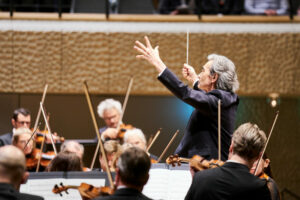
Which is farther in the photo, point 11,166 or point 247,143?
point 247,143

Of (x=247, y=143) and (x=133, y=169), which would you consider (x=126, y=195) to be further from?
(x=247, y=143)

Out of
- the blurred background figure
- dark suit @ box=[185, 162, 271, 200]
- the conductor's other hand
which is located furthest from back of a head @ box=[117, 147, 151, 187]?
the blurred background figure

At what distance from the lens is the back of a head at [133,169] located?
2494mm

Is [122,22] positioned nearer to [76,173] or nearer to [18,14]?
[18,14]

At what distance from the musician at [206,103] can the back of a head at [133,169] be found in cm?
102

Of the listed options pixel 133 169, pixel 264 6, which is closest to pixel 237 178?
pixel 133 169

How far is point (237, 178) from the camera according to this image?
277 cm

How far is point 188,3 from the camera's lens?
22.6 feet

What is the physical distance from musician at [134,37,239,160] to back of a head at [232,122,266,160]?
26.4 inches

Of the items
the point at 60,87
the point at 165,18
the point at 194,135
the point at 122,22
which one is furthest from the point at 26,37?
the point at 194,135

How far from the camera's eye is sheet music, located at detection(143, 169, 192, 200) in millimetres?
3367

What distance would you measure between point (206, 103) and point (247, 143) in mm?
716

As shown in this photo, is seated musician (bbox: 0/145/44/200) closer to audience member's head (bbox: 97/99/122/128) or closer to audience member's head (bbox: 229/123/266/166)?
audience member's head (bbox: 229/123/266/166)

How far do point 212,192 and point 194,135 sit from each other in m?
0.91
